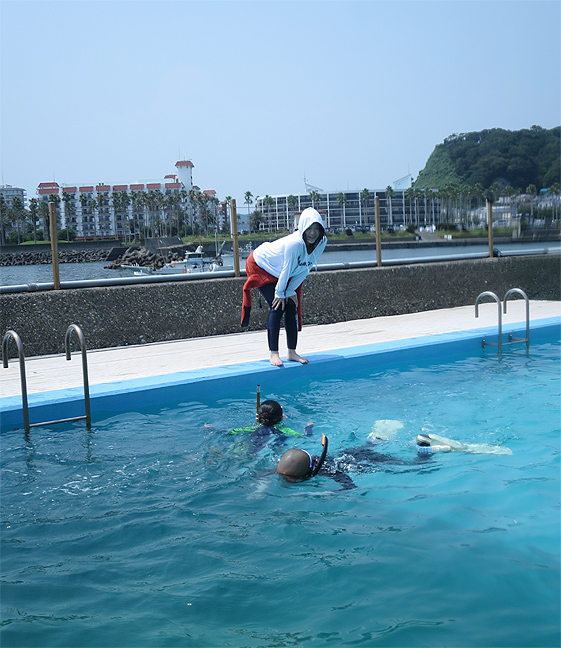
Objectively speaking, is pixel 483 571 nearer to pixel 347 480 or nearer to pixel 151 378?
pixel 347 480

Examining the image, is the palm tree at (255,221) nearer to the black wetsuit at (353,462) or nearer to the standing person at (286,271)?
the standing person at (286,271)

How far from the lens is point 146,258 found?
1470cm

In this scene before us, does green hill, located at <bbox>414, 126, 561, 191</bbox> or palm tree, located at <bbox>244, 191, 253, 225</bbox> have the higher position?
green hill, located at <bbox>414, 126, 561, 191</bbox>

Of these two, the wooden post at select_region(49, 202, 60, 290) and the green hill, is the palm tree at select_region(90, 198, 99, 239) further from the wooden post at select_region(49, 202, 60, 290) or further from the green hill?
the green hill

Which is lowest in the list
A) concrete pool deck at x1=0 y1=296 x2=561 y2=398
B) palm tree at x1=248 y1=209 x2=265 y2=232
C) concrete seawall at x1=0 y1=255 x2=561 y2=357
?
concrete pool deck at x1=0 y1=296 x2=561 y2=398

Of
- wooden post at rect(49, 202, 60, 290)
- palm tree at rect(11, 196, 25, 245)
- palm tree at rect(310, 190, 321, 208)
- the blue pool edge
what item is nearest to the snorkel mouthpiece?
the blue pool edge

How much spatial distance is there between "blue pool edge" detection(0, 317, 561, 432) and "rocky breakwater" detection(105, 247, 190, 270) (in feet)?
16.9

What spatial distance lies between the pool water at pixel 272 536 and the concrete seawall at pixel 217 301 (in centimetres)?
271

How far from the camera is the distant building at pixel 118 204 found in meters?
9.44

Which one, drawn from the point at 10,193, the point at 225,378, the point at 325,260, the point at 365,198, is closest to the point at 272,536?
the point at 225,378

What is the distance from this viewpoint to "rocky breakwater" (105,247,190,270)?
12.9m

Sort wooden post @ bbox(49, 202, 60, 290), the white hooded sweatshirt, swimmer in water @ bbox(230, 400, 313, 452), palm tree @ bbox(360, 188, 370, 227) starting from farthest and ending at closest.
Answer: palm tree @ bbox(360, 188, 370, 227), wooden post @ bbox(49, 202, 60, 290), the white hooded sweatshirt, swimmer in water @ bbox(230, 400, 313, 452)

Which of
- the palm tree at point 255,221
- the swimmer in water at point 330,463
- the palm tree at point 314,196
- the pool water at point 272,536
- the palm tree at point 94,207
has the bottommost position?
the pool water at point 272,536

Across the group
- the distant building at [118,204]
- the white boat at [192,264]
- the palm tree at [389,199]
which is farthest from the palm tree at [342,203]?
the distant building at [118,204]
